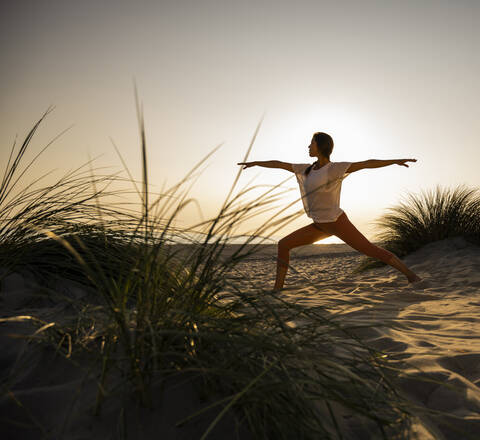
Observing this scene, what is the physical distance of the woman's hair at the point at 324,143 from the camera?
4.27 meters

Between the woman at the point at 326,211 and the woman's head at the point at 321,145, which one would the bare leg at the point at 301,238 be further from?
the woman's head at the point at 321,145

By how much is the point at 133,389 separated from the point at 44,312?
3.05ft

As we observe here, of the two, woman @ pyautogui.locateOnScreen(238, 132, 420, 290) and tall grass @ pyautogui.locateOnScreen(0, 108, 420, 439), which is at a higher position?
woman @ pyautogui.locateOnScreen(238, 132, 420, 290)

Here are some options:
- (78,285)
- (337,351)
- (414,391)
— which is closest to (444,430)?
(414,391)

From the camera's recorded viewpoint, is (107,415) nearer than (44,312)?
Yes

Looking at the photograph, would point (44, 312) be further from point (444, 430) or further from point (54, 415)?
point (444, 430)

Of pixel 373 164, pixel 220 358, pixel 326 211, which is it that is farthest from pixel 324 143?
pixel 220 358

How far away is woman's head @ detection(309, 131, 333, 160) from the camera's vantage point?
427cm

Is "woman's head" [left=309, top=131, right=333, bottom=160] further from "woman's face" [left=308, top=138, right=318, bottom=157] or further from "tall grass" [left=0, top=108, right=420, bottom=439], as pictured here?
"tall grass" [left=0, top=108, right=420, bottom=439]

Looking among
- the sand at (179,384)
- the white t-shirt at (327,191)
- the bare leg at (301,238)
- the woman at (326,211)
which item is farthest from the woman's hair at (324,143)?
the sand at (179,384)

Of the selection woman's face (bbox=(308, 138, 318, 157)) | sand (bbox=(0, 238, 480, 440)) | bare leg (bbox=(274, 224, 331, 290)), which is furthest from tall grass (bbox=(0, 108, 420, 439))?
woman's face (bbox=(308, 138, 318, 157))

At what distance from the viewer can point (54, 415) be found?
1.05 metres

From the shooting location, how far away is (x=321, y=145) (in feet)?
14.0

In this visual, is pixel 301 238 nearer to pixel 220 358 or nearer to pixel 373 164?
pixel 373 164
